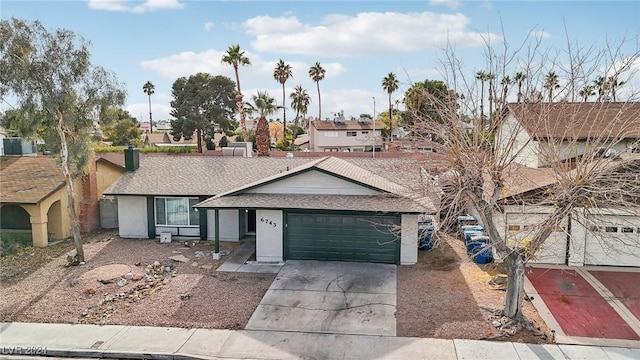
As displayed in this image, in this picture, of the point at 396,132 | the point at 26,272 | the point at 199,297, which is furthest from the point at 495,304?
the point at 396,132

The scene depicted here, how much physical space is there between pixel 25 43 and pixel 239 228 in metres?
11.0

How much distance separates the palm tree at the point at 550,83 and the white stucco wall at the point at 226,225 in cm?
1401

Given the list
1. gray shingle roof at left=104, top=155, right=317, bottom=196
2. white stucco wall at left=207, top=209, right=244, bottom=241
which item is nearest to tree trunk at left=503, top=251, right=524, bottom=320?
white stucco wall at left=207, top=209, right=244, bottom=241

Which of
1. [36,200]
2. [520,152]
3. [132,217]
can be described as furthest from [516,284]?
[36,200]

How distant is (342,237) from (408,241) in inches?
99.9

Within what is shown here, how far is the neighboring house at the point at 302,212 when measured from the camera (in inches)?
689

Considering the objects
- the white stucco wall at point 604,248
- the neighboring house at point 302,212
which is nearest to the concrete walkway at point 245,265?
the neighboring house at point 302,212

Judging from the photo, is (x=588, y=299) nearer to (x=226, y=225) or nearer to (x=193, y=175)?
(x=226, y=225)

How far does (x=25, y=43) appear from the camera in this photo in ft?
52.4

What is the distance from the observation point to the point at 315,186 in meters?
18.8

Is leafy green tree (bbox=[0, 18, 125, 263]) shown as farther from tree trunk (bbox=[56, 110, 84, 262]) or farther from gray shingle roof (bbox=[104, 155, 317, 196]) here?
gray shingle roof (bbox=[104, 155, 317, 196])

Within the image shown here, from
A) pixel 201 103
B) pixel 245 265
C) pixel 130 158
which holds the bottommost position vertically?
pixel 245 265

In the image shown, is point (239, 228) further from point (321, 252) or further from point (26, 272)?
point (26, 272)

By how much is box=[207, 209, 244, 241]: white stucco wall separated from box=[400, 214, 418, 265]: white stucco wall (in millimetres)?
7902
